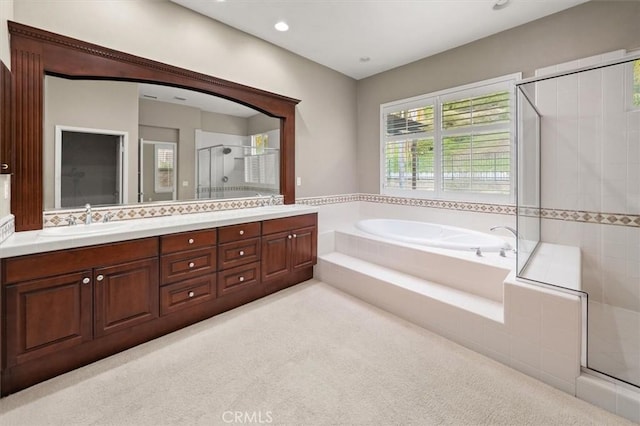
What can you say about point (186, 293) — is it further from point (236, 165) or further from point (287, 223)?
point (236, 165)

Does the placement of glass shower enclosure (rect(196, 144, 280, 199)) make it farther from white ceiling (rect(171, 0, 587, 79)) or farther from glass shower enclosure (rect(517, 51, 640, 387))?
glass shower enclosure (rect(517, 51, 640, 387))

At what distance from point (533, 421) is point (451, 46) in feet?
12.2

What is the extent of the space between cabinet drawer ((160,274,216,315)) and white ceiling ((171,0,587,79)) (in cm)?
252

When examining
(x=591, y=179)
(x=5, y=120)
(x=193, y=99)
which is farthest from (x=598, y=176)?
(x=5, y=120)

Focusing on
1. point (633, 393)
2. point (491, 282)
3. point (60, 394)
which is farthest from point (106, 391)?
point (633, 393)

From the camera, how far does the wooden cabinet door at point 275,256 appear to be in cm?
297

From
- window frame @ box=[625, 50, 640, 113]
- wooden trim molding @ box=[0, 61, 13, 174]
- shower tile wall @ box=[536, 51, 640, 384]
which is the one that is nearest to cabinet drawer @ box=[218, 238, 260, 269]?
wooden trim molding @ box=[0, 61, 13, 174]

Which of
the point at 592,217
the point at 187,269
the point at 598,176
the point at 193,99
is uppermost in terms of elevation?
the point at 193,99

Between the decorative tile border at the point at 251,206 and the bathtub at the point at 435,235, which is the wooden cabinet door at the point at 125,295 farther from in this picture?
the bathtub at the point at 435,235

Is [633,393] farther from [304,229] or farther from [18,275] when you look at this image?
[18,275]

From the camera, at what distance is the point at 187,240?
2.34 m

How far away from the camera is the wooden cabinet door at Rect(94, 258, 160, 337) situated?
192cm

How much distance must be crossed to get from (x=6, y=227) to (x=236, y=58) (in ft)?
8.11

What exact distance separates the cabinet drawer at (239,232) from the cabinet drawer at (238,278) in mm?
277
